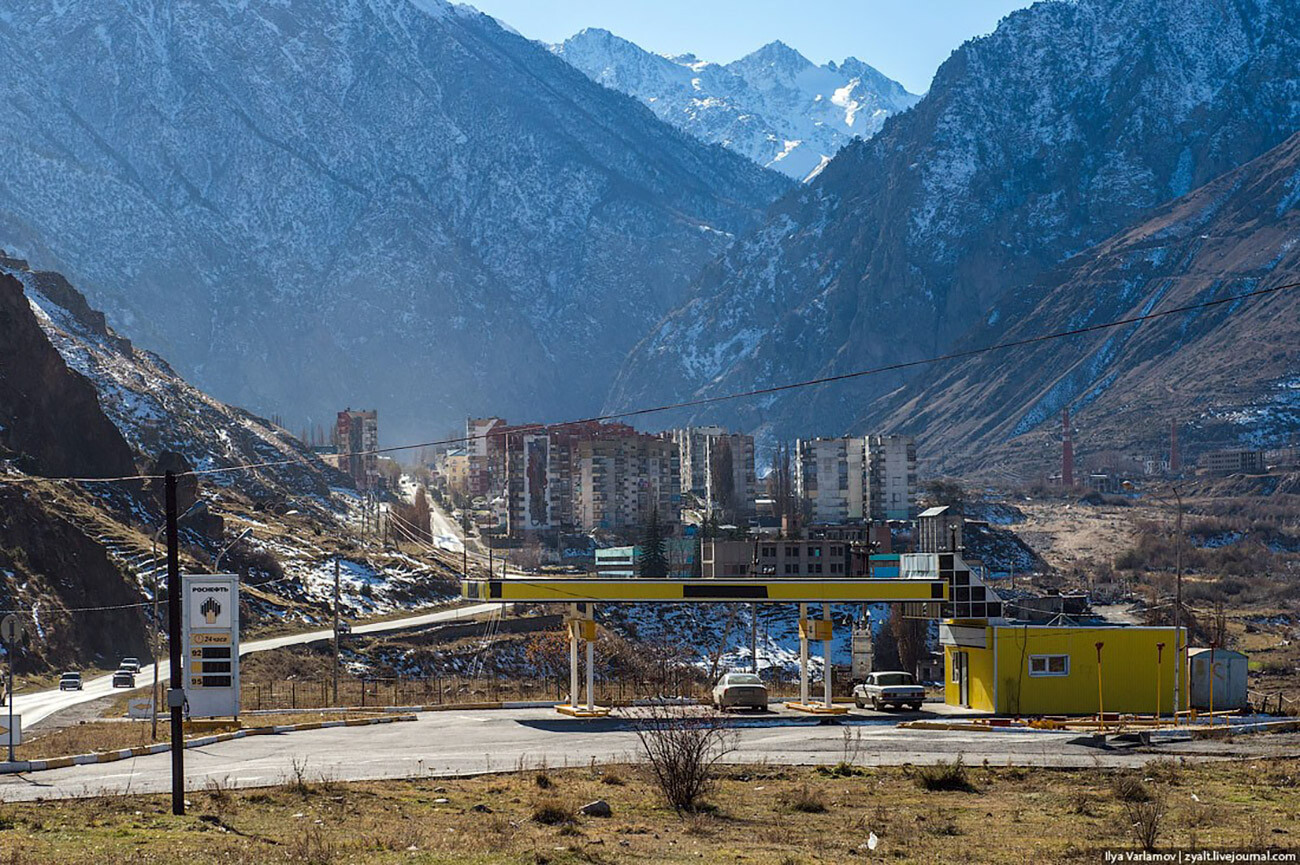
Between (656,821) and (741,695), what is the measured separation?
25.6 m

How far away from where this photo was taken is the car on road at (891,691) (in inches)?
2173

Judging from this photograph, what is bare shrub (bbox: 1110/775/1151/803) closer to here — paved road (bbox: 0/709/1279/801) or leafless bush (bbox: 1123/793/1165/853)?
leafless bush (bbox: 1123/793/1165/853)

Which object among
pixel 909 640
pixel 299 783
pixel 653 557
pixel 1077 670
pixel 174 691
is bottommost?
pixel 909 640

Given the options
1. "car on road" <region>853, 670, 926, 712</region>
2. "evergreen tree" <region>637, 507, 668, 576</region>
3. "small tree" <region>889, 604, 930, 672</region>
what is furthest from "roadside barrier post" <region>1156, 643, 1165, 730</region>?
"evergreen tree" <region>637, 507, 668, 576</region>

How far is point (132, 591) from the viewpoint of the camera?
102 metres

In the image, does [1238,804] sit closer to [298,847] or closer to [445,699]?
[298,847]

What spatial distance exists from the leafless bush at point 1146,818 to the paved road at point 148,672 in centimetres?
4088

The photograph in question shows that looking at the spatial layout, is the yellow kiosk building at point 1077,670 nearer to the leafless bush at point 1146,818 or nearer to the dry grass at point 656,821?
the dry grass at point 656,821

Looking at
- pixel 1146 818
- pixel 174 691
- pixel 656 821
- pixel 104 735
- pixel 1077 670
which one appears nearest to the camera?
pixel 1146 818

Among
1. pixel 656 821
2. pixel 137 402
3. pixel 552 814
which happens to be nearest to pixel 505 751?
pixel 656 821

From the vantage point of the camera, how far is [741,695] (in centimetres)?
5506

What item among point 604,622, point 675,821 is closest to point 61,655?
point 604,622

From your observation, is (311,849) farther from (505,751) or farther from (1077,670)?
(1077,670)

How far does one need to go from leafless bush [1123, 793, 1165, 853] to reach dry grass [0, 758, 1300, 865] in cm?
16
